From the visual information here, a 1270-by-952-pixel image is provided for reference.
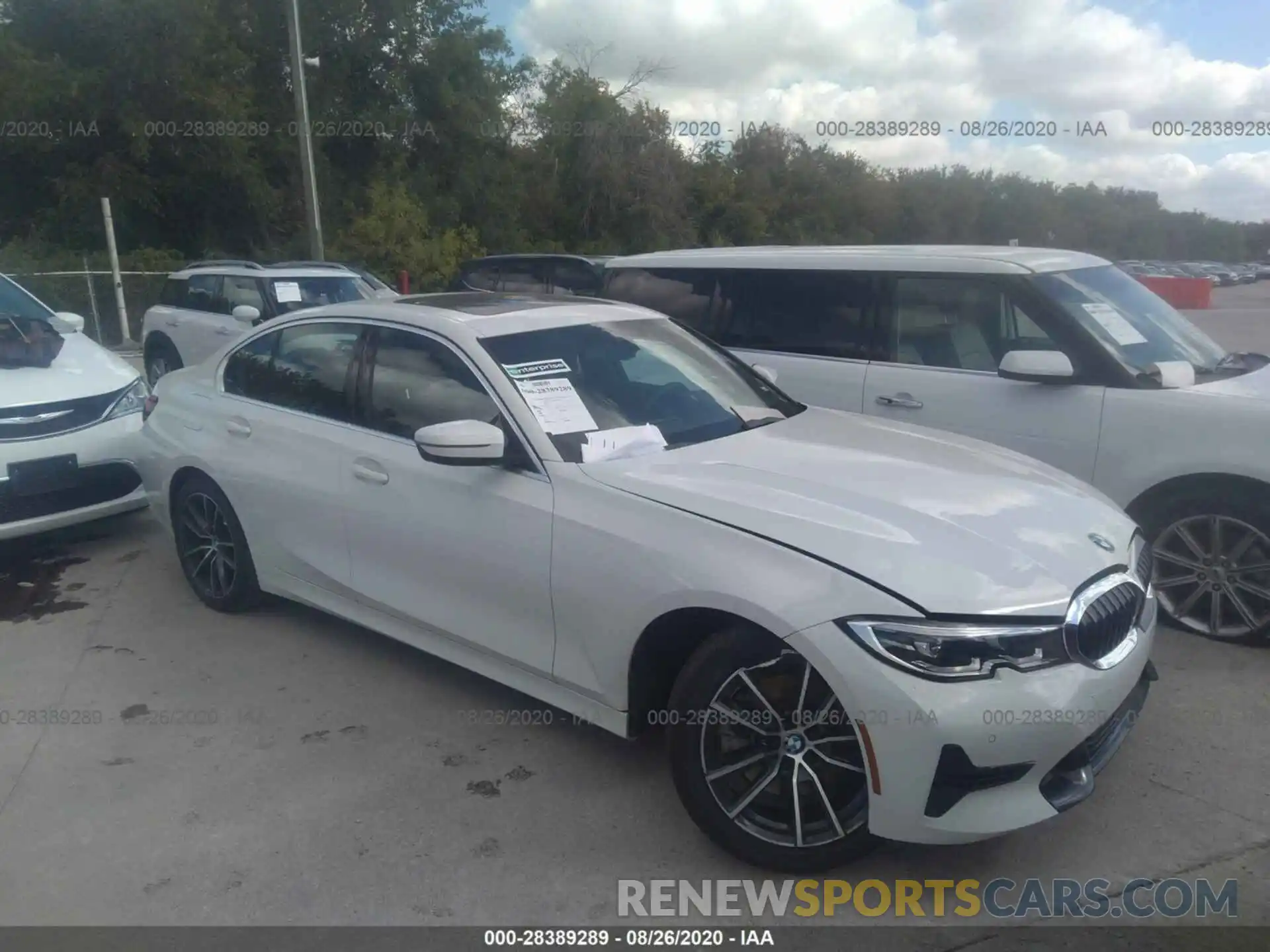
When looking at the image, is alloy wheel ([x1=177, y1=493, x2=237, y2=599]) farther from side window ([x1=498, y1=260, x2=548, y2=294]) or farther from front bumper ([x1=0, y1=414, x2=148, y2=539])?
side window ([x1=498, y1=260, x2=548, y2=294])

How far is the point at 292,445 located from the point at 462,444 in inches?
55.2

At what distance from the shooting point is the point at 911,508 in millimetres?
3279

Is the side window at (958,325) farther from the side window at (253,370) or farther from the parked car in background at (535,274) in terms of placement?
the side window at (253,370)

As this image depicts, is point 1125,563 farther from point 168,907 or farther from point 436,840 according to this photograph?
point 168,907

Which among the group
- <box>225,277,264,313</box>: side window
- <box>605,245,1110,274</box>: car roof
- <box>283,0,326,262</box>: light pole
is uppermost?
<box>283,0,326,262</box>: light pole

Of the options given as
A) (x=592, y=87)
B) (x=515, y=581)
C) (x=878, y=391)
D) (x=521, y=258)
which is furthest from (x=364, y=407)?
(x=592, y=87)

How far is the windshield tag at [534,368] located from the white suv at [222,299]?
7189 mm

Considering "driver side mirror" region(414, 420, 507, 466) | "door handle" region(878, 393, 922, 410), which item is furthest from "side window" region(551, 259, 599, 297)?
"driver side mirror" region(414, 420, 507, 466)

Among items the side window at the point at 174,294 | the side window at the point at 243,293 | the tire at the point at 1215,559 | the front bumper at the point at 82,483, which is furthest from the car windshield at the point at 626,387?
the side window at the point at 174,294

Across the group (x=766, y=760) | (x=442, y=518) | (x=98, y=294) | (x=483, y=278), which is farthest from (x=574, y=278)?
(x=98, y=294)

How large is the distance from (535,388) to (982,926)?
2313 mm

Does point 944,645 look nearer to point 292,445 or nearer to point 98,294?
point 292,445

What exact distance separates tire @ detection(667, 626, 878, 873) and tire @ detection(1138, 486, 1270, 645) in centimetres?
260

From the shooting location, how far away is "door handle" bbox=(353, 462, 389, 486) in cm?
419
